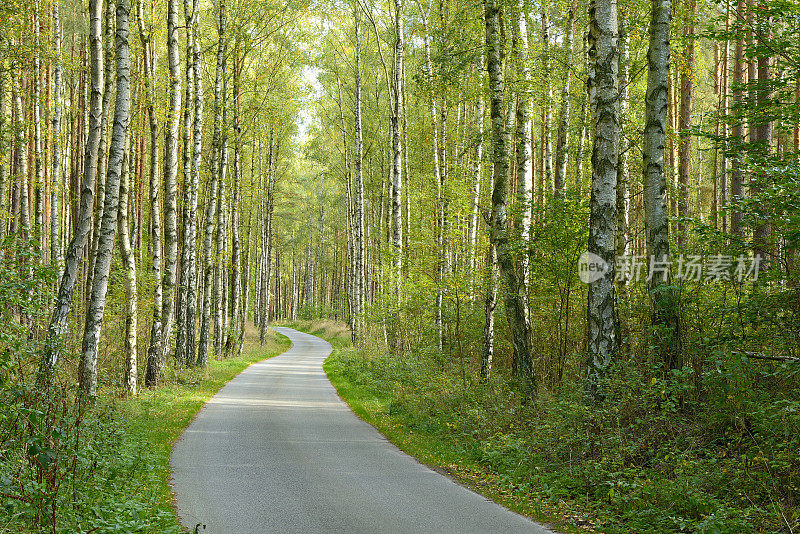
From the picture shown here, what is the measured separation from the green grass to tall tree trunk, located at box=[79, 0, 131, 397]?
1365 millimetres

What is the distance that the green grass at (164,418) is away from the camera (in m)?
6.87

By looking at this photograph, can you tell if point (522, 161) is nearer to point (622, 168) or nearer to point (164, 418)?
point (622, 168)

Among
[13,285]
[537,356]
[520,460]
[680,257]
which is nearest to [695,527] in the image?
[520,460]

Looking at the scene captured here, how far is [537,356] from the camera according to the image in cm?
1399

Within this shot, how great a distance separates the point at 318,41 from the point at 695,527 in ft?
103

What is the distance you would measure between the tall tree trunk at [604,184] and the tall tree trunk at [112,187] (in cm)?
843

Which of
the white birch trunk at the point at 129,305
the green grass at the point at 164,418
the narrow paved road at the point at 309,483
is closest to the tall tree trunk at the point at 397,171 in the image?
the green grass at the point at 164,418

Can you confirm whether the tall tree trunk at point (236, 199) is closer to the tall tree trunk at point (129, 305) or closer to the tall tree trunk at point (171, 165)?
the tall tree trunk at point (171, 165)

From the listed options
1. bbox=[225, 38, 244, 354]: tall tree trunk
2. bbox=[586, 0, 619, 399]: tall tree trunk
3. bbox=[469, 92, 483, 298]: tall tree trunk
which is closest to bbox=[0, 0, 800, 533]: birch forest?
bbox=[586, 0, 619, 399]: tall tree trunk

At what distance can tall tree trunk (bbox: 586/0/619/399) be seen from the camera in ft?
29.0

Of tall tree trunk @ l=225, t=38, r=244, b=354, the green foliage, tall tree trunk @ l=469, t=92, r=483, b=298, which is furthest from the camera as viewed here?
tall tree trunk @ l=225, t=38, r=244, b=354

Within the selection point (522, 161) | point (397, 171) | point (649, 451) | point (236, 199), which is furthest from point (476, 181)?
point (649, 451)
